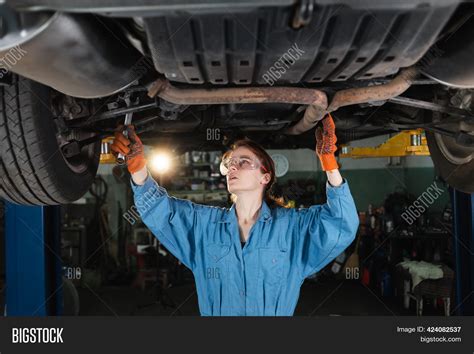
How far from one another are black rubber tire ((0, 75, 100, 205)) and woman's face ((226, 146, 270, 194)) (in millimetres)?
598

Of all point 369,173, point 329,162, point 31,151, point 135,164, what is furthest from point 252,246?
→ point 369,173

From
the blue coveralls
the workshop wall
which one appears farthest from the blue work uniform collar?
the workshop wall

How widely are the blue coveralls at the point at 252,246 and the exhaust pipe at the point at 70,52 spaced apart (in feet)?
2.11

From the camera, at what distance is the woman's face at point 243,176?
1.53 metres

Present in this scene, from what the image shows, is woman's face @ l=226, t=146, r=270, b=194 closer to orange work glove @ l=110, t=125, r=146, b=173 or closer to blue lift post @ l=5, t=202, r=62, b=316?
orange work glove @ l=110, t=125, r=146, b=173

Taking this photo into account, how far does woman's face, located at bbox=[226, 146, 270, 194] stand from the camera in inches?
60.4

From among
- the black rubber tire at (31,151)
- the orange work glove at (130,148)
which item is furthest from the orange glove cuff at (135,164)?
the black rubber tire at (31,151)

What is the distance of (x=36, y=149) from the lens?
122 cm

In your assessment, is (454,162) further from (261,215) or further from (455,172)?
(261,215)

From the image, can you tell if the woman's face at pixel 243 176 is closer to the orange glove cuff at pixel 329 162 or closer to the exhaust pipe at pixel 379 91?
the orange glove cuff at pixel 329 162

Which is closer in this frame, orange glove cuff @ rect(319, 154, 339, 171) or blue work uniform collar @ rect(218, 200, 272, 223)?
orange glove cuff @ rect(319, 154, 339, 171)

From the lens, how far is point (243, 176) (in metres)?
1.54

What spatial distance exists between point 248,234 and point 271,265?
0.16m

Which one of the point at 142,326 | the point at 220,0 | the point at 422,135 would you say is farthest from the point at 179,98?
the point at 422,135
